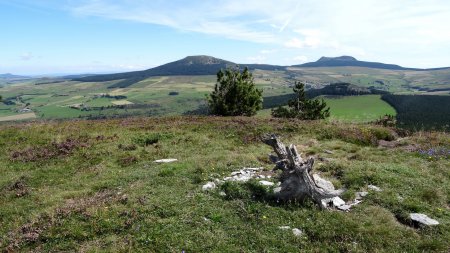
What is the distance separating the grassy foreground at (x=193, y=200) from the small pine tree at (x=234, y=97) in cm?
2178

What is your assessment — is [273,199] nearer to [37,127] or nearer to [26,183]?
[26,183]

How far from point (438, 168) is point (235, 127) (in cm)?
1543

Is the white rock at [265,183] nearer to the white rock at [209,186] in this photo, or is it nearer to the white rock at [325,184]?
the white rock at [325,184]

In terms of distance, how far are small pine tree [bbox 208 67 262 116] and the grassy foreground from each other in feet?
71.5

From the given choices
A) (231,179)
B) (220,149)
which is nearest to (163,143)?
(220,149)

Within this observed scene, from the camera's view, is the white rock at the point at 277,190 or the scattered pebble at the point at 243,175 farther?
the scattered pebble at the point at 243,175

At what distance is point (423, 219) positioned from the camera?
11.7 metres

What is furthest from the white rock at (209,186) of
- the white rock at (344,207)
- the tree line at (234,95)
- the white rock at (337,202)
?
the tree line at (234,95)

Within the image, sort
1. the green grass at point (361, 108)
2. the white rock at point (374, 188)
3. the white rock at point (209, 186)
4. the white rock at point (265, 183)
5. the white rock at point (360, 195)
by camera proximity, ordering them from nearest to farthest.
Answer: the white rock at point (360, 195), the white rock at point (374, 188), the white rock at point (209, 186), the white rock at point (265, 183), the green grass at point (361, 108)

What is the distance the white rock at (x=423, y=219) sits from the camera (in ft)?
37.4

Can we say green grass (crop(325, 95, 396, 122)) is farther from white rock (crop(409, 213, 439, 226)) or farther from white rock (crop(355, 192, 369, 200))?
white rock (crop(409, 213, 439, 226))

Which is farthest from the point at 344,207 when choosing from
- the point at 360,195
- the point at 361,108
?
the point at 361,108

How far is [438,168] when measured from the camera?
17062mm

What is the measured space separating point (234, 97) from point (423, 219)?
3696cm
